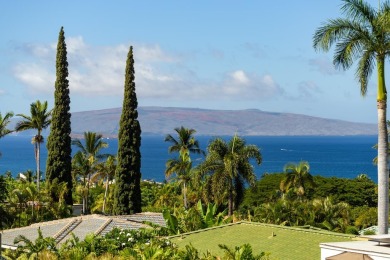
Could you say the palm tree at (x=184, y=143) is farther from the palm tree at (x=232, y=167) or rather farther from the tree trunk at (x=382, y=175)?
the tree trunk at (x=382, y=175)

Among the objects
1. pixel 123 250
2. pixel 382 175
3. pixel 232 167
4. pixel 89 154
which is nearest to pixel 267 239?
pixel 382 175

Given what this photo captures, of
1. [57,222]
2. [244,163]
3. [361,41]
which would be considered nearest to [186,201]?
[244,163]

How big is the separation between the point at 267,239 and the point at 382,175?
547cm

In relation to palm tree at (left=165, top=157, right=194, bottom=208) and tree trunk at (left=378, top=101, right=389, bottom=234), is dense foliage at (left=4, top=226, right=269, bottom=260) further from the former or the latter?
palm tree at (left=165, top=157, right=194, bottom=208)

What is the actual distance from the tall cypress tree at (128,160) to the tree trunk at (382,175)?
95.9 ft

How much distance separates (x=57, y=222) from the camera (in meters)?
38.0

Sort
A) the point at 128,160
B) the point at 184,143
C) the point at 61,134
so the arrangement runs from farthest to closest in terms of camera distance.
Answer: the point at 184,143 → the point at 61,134 → the point at 128,160

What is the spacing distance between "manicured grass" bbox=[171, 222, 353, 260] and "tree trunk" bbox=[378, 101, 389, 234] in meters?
1.62

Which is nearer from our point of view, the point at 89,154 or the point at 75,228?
the point at 75,228

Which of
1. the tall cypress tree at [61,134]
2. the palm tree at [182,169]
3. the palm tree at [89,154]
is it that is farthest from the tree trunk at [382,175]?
the palm tree at [89,154]

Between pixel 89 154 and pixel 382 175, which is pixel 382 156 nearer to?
pixel 382 175

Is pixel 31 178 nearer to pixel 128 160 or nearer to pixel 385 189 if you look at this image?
pixel 128 160

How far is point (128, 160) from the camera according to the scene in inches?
2018

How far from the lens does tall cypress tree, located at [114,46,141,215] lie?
5091cm
